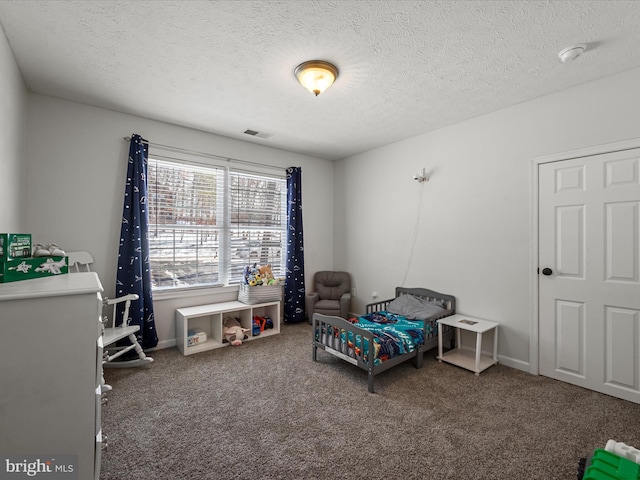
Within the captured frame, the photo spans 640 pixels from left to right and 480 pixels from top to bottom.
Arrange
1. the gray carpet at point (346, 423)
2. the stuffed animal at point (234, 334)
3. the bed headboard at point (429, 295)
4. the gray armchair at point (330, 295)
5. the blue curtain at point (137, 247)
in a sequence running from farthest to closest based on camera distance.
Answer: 1. the gray armchair at point (330, 295)
2. the stuffed animal at point (234, 334)
3. the bed headboard at point (429, 295)
4. the blue curtain at point (137, 247)
5. the gray carpet at point (346, 423)

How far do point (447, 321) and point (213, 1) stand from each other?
330 cm

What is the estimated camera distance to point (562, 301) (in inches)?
106

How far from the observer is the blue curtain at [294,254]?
14.5 ft

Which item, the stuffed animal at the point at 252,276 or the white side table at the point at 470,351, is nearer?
the white side table at the point at 470,351

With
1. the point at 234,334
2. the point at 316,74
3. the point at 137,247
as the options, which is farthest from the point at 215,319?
the point at 316,74

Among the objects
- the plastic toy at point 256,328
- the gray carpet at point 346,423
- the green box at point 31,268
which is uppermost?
the green box at point 31,268

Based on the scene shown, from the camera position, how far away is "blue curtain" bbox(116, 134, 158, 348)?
309cm

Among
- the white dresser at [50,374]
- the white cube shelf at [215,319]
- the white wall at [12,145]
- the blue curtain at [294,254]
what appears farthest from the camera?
the blue curtain at [294,254]

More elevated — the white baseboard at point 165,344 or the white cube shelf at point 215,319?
the white cube shelf at point 215,319

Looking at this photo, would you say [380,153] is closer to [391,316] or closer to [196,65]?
[391,316]

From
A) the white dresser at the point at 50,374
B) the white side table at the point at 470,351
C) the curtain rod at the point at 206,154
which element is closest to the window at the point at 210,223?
the curtain rod at the point at 206,154

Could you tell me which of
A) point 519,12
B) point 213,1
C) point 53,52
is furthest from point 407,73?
point 53,52

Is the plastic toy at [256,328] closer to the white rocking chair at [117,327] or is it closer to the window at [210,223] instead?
the window at [210,223]

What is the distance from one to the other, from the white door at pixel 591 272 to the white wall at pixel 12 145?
429cm
